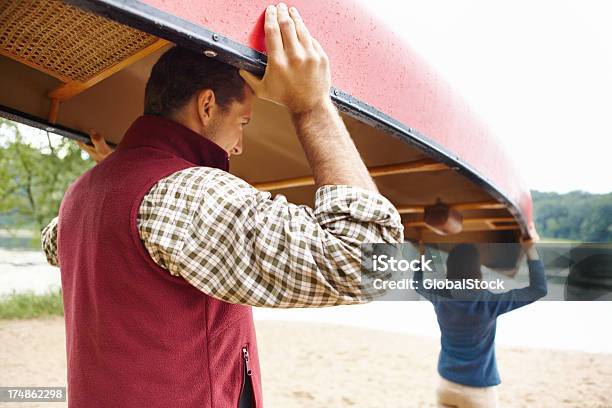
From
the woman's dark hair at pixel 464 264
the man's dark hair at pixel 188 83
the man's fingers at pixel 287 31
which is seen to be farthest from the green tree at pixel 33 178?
the man's fingers at pixel 287 31

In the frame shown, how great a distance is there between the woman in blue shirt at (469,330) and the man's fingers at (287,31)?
260 centimetres

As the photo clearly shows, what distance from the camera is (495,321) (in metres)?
3.80

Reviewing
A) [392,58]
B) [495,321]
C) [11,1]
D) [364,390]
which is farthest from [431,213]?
[364,390]

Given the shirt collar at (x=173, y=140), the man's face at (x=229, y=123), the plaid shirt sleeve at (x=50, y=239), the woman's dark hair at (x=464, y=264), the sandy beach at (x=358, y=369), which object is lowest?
the sandy beach at (x=358, y=369)

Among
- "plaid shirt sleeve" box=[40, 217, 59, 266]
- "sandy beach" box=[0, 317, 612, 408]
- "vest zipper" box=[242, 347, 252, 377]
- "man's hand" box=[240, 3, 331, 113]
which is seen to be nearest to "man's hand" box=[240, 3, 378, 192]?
"man's hand" box=[240, 3, 331, 113]

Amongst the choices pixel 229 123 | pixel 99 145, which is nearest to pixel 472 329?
pixel 99 145

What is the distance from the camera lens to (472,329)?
12.2 ft

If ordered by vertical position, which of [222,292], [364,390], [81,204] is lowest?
[364,390]

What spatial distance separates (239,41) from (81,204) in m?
0.57

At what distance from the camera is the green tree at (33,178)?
13.8 m

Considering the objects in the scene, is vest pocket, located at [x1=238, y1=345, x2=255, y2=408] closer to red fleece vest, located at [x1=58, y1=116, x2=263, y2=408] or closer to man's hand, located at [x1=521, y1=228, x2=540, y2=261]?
red fleece vest, located at [x1=58, y1=116, x2=263, y2=408]

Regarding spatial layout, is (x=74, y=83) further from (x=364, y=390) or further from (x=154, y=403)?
(x=364, y=390)

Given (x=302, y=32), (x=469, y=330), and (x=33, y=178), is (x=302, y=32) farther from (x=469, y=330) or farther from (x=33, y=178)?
(x=33, y=178)

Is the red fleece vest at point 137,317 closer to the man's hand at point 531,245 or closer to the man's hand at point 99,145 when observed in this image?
the man's hand at point 99,145
